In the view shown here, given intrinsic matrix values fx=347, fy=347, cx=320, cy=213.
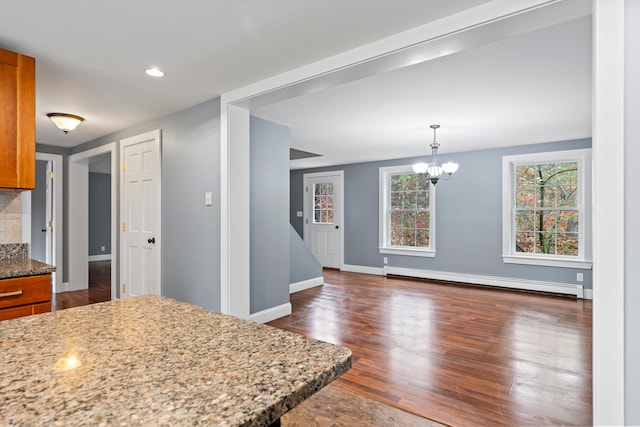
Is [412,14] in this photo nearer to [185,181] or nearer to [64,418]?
[64,418]

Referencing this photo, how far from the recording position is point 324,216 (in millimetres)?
7668

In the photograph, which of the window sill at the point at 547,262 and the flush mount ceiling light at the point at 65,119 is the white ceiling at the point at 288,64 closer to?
the flush mount ceiling light at the point at 65,119

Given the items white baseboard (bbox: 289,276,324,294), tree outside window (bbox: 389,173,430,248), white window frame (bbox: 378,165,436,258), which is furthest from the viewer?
tree outside window (bbox: 389,173,430,248)

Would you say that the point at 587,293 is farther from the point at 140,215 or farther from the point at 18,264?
the point at 18,264

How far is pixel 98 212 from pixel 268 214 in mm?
7177

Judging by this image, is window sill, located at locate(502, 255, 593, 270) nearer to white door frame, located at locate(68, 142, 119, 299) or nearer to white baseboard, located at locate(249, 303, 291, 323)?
white baseboard, located at locate(249, 303, 291, 323)

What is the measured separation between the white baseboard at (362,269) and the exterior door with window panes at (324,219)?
0.69ft

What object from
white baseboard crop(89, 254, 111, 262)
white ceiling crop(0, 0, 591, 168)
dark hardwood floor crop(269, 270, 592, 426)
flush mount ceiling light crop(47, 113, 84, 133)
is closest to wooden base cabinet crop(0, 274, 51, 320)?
white ceiling crop(0, 0, 591, 168)

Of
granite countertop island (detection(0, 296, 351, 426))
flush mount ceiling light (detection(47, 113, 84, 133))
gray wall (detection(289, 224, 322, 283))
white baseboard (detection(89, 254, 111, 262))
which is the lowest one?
white baseboard (detection(89, 254, 111, 262))

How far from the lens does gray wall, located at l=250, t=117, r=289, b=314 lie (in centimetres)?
360

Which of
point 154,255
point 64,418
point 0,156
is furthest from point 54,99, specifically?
point 64,418

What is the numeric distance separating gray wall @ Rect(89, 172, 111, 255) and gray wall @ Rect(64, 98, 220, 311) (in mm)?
6247

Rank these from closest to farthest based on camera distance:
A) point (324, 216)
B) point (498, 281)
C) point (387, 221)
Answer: point (498, 281) → point (387, 221) → point (324, 216)

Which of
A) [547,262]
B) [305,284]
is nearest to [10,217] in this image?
[305,284]
